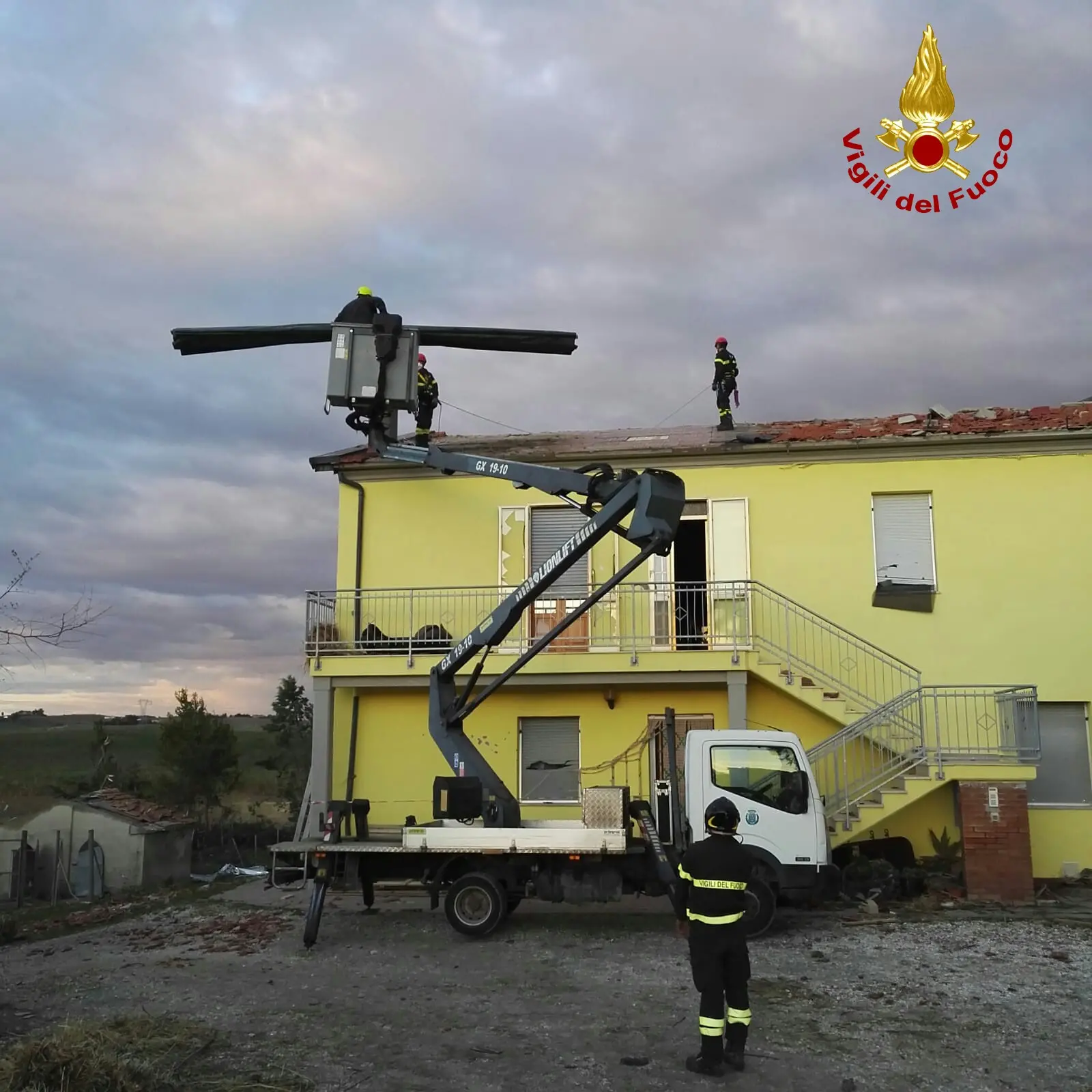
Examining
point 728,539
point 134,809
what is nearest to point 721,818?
point 728,539

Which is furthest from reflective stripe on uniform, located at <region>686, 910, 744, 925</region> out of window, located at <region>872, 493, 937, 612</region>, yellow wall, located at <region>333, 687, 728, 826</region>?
window, located at <region>872, 493, 937, 612</region>

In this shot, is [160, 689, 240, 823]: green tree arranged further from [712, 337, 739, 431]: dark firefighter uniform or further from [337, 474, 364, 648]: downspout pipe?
[712, 337, 739, 431]: dark firefighter uniform

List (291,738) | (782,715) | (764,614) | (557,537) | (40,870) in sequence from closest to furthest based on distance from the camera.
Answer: (782,715) → (764,614) → (557,537) → (40,870) → (291,738)

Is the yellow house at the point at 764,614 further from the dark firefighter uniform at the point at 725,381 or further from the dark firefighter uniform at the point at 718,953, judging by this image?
the dark firefighter uniform at the point at 718,953

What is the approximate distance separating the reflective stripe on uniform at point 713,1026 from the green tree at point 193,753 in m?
22.9

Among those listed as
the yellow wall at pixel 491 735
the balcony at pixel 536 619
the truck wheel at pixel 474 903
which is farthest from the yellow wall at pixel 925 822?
the truck wheel at pixel 474 903

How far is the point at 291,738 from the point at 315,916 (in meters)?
25.1

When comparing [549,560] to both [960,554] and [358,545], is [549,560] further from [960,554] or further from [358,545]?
[960,554]

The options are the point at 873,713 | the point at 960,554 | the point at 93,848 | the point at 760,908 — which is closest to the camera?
the point at 760,908

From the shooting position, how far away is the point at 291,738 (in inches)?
1390

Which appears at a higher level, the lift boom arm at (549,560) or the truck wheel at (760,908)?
the lift boom arm at (549,560)

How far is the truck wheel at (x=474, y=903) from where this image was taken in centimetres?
1134

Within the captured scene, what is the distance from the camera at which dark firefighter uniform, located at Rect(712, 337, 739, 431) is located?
17594 millimetres

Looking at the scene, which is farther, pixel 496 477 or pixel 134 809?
pixel 134 809
